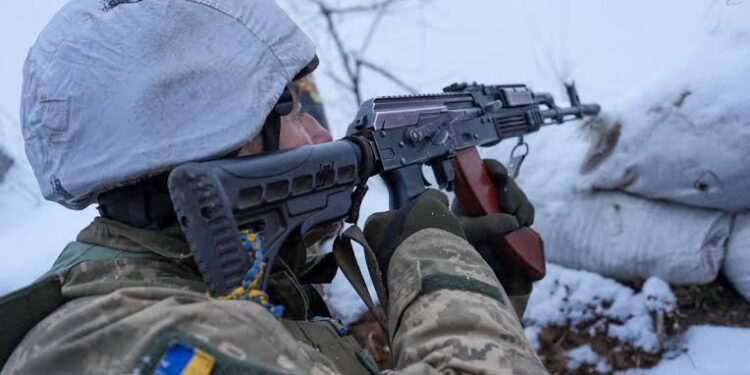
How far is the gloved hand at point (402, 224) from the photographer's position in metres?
1.28

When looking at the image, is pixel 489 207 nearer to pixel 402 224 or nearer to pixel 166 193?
pixel 402 224

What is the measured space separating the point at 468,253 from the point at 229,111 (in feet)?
1.87

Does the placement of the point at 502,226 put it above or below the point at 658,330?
above

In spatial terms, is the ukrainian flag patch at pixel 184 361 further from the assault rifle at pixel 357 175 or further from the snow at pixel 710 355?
the snow at pixel 710 355

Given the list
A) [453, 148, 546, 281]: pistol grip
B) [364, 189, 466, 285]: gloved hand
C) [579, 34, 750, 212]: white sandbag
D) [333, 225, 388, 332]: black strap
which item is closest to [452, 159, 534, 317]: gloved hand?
[453, 148, 546, 281]: pistol grip

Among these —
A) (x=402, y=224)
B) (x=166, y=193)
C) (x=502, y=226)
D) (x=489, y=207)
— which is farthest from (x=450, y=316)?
(x=489, y=207)

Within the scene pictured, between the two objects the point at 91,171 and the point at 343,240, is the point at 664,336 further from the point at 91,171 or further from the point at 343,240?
the point at 91,171

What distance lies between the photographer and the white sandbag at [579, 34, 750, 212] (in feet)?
7.12

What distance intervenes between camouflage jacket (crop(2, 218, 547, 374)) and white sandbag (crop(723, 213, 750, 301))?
63.8 inches

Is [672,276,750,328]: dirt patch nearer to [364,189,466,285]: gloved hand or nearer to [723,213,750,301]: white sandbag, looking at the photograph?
[723,213,750,301]: white sandbag

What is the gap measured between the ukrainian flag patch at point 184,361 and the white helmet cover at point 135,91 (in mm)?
359

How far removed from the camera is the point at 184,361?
0.74 meters

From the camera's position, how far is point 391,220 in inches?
53.5

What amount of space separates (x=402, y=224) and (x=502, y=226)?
0.54 metres
